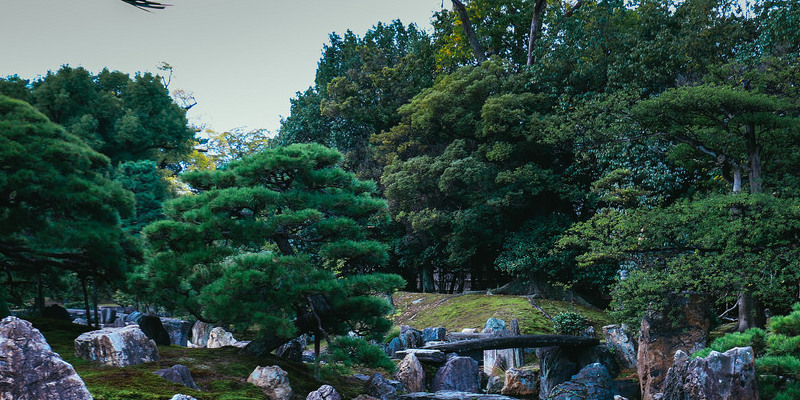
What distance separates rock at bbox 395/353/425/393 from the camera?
33.4 feet

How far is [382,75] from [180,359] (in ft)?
58.0

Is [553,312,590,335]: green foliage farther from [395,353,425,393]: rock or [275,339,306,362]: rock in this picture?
[275,339,306,362]: rock

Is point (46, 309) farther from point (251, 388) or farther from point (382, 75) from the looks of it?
point (382, 75)

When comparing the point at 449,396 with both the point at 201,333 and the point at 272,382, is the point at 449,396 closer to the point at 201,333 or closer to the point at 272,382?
the point at 272,382

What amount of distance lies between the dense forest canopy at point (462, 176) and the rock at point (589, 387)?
4.62 ft

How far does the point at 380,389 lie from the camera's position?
26.6ft

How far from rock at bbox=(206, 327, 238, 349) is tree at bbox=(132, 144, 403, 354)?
6.06 m

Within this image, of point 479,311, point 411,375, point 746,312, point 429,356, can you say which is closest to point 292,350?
point 411,375

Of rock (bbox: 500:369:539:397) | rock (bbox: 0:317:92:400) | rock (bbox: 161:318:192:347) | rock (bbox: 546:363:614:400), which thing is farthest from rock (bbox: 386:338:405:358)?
rock (bbox: 0:317:92:400)

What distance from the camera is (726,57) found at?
1372cm

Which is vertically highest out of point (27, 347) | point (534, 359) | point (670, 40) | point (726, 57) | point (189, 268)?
point (670, 40)

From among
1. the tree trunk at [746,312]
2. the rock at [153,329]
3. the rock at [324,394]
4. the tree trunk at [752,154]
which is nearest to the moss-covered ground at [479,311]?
the tree trunk at [746,312]

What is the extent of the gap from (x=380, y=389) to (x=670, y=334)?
5.57 meters

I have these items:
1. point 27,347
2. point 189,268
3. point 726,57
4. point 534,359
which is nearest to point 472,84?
point 726,57
